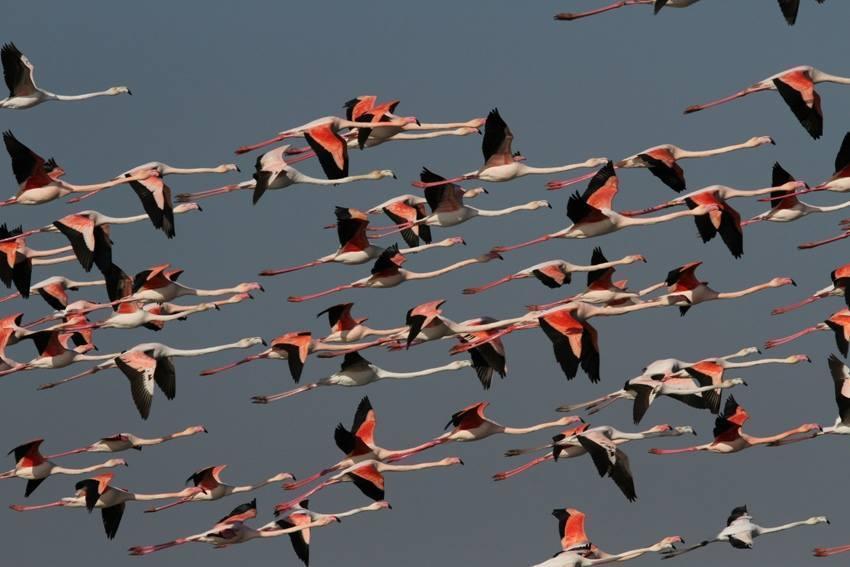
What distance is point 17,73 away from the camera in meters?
43.9

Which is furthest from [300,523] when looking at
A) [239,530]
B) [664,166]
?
[664,166]

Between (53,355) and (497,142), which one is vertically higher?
(497,142)

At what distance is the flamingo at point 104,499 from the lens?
45188 millimetres

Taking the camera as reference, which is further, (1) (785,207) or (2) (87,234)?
(1) (785,207)

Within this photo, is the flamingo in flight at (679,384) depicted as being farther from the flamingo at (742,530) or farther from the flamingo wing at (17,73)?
the flamingo wing at (17,73)

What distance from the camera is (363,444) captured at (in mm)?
45094

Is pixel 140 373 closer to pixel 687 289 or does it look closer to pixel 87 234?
pixel 87 234

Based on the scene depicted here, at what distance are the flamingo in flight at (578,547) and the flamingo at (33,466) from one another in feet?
26.6

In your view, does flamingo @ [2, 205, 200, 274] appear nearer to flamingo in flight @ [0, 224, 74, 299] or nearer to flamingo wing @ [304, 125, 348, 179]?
flamingo in flight @ [0, 224, 74, 299]

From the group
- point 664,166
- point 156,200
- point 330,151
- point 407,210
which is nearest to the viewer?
point 330,151

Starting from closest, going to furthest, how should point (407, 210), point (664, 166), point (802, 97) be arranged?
point (802, 97) < point (664, 166) < point (407, 210)

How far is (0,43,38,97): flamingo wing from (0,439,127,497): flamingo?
6.62 meters

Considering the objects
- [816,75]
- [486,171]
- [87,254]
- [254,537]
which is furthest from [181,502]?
[816,75]

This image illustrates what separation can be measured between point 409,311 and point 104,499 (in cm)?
713
